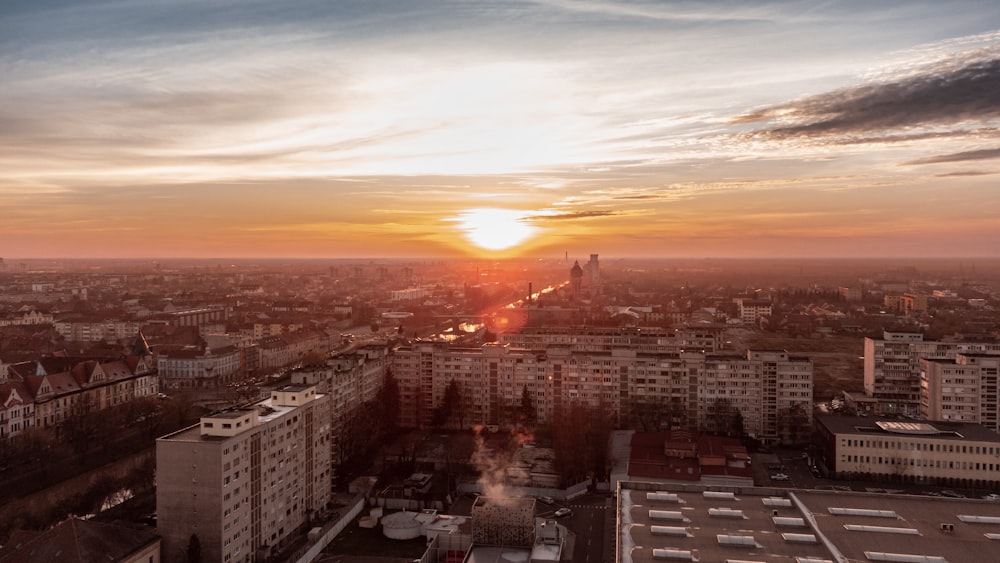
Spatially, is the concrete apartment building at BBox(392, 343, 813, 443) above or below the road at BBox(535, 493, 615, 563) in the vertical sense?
above

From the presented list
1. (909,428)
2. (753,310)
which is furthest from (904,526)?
(753,310)

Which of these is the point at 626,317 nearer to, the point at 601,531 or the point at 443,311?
the point at 443,311

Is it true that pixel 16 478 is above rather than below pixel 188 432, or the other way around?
below

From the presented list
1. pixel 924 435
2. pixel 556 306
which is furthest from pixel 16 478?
pixel 556 306

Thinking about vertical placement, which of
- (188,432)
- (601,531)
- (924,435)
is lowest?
(601,531)

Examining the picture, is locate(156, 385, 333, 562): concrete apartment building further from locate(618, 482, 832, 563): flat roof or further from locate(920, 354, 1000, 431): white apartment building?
locate(920, 354, 1000, 431): white apartment building

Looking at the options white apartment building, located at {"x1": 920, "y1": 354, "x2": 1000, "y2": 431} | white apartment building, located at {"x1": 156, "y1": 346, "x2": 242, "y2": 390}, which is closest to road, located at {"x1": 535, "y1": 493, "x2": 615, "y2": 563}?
white apartment building, located at {"x1": 920, "y1": 354, "x2": 1000, "y2": 431}

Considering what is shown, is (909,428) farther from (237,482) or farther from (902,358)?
(237,482)
